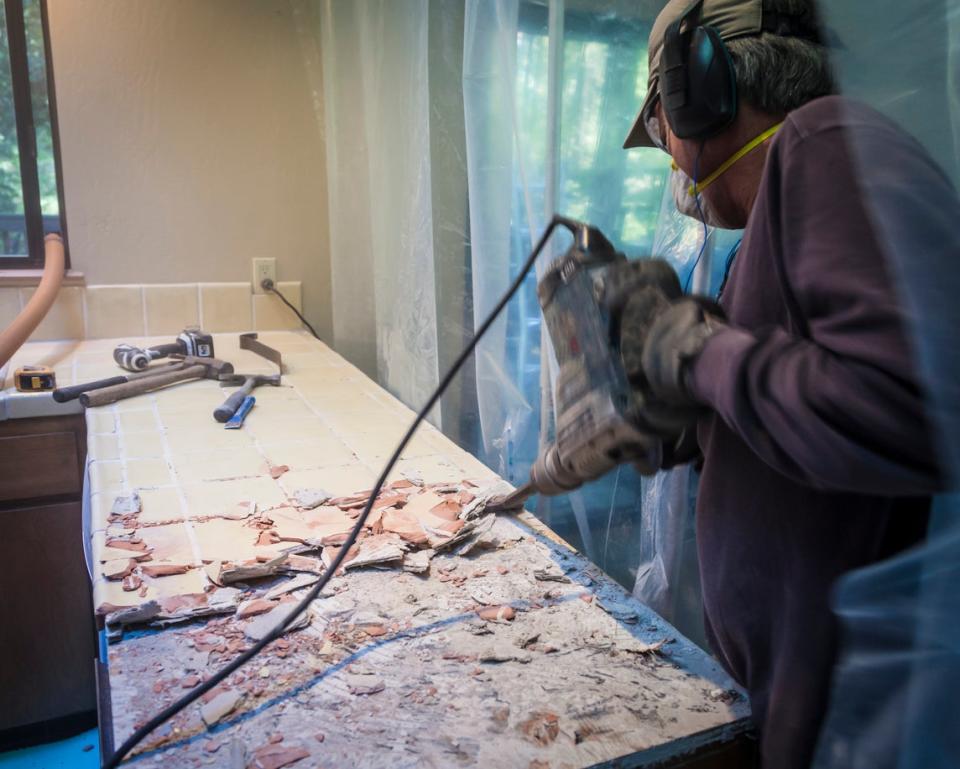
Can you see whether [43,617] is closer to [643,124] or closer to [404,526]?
[404,526]

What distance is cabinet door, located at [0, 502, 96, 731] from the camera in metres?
1.66

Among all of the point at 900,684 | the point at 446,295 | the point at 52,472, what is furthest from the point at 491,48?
the point at 52,472

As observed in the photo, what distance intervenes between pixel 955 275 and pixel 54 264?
7.21 ft

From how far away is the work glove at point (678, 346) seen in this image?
556 millimetres

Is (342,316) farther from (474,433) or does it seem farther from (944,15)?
(944,15)

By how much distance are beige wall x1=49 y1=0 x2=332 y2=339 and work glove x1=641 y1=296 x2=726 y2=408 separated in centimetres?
198

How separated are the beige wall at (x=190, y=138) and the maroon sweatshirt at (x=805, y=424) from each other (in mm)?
1966

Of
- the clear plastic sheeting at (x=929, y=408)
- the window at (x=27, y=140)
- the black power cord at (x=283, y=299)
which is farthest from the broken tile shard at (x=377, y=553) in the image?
the window at (x=27, y=140)

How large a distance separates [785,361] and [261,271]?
6.90ft

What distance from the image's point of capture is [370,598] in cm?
87

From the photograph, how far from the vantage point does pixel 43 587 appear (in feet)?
5.57

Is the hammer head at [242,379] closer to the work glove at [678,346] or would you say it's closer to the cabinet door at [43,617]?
the cabinet door at [43,617]

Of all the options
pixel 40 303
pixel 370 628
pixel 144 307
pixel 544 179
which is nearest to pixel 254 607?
pixel 370 628

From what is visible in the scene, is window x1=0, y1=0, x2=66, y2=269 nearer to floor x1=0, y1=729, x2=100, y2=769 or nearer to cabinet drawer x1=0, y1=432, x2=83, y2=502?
cabinet drawer x1=0, y1=432, x2=83, y2=502
